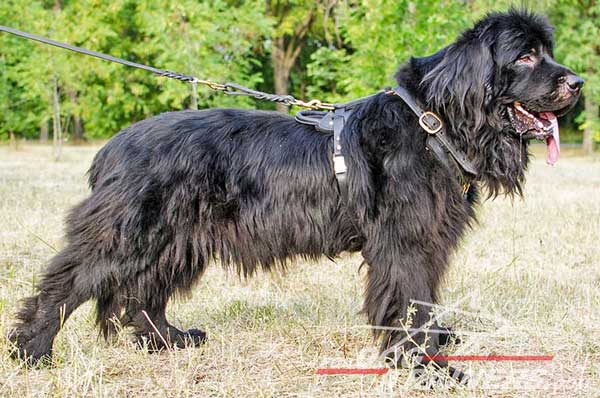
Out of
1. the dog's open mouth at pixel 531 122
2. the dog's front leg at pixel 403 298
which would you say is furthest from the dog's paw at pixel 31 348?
the dog's open mouth at pixel 531 122

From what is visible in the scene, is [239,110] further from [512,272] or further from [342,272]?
[512,272]

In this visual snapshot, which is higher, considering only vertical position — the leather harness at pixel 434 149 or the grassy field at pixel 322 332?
the leather harness at pixel 434 149

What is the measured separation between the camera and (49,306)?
11.5 ft

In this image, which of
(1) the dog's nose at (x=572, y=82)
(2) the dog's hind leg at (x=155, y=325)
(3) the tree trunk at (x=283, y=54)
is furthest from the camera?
(3) the tree trunk at (x=283, y=54)

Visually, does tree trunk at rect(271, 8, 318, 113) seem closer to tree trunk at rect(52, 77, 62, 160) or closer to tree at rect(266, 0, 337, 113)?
tree at rect(266, 0, 337, 113)

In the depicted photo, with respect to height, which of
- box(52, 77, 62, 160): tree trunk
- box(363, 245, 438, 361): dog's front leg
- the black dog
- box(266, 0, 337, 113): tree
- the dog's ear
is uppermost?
box(266, 0, 337, 113): tree

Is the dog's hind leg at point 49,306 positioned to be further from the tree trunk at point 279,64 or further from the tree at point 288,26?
the tree trunk at point 279,64

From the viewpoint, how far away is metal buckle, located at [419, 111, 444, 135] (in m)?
3.48

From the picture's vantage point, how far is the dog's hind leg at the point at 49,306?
3.50 m

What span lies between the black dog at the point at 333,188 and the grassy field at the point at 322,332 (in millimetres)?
345

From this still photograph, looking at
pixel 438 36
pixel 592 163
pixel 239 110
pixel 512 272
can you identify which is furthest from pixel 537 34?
pixel 592 163

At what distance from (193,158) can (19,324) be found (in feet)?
4.20

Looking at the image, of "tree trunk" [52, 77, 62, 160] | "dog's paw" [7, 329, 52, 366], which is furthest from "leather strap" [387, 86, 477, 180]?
"tree trunk" [52, 77, 62, 160]

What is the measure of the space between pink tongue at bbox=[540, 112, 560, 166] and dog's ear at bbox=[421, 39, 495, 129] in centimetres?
34
